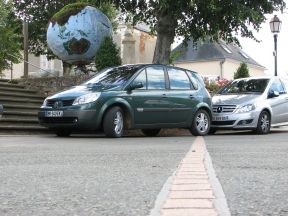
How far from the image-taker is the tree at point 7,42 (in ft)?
102

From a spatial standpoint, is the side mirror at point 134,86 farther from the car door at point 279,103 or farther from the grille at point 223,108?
the car door at point 279,103

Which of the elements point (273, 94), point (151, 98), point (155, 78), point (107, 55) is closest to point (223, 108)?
point (273, 94)

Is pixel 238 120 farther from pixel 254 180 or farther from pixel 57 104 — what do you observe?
pixel 254 180

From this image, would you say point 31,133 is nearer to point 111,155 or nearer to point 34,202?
point 111,155

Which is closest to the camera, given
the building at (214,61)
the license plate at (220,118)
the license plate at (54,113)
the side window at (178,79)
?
the license plate at (54,113)

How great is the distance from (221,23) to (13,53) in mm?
16856

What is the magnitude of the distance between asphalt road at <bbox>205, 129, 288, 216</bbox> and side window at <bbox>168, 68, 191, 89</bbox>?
18.6ft

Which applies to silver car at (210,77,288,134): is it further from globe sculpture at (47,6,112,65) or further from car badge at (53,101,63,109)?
car badge at (53,101,63,109)

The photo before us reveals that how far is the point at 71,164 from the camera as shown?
659 cm

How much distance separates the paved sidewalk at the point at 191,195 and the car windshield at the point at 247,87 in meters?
10.6

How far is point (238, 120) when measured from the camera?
1519cm

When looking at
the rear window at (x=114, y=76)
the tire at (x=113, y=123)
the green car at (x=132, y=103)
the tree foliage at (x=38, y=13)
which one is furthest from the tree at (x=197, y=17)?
the tree foliage at (x=38, y=13)

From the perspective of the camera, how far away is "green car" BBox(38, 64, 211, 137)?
11.9 meters

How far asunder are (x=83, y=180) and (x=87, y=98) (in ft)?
22.2
